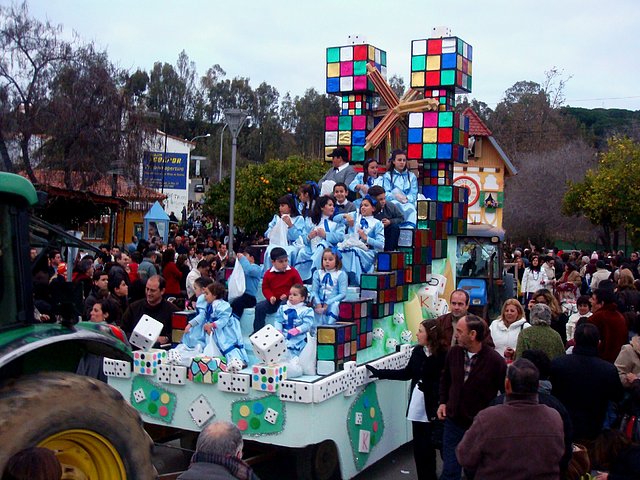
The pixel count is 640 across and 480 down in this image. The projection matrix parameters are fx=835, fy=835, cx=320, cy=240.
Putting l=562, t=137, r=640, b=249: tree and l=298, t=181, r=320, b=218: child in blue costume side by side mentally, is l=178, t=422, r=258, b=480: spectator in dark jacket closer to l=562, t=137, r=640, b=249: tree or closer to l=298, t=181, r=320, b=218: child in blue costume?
l=298, t=181, r=320, b=218: child in blue costume

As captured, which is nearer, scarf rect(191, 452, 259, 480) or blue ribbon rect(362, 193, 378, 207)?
scarf rect(191, 452, 259, 480)

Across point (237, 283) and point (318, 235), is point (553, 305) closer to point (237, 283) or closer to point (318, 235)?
point (318, 235)

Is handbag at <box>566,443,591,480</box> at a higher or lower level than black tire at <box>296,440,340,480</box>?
higher

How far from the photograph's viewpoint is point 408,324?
9.08 m

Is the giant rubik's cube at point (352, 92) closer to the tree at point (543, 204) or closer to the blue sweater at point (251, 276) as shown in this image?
the blue sweater at point (251, 276)

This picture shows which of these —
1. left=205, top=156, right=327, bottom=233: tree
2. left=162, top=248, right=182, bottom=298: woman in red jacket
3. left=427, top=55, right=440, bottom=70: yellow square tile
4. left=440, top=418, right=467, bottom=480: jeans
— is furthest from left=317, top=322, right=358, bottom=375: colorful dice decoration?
left=205, top=156, right=327, bottom=233: tree

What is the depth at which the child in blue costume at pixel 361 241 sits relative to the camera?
8914 millimetres

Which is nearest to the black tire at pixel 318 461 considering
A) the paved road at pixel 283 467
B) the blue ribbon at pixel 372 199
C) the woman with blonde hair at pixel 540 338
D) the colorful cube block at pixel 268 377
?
the paved road at pixel 283 467

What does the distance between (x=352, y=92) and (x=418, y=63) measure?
0.99m

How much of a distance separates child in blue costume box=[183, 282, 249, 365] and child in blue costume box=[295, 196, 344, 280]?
166 centimetres

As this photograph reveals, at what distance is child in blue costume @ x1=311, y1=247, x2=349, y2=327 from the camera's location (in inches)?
320

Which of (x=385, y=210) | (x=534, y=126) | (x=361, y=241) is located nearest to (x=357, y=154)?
(x=385, y=210)

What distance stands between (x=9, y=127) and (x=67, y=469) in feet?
55.2

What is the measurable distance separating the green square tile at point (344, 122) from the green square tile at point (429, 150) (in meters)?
1.20
